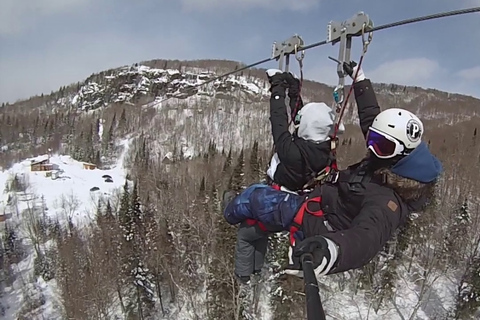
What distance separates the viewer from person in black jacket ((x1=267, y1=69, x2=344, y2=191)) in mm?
2865

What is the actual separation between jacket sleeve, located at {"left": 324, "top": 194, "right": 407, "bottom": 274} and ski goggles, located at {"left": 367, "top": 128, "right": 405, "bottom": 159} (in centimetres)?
30

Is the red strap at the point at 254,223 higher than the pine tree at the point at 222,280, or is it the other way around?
the red strap at the point at 254,223

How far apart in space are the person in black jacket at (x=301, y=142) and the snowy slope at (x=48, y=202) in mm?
32727

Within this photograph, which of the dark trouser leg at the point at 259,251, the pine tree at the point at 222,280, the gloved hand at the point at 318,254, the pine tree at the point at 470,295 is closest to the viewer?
the gloved hand at the point at 318,254

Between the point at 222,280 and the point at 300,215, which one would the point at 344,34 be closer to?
the point at 300,215

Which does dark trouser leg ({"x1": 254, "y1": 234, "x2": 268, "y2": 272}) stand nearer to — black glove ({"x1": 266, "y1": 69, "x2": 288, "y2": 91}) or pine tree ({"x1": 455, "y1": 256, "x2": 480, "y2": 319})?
black glove ({"x1": 266, "y1": 69, "x2": 288, "y2": 91})

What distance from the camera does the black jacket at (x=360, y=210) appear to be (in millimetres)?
1854

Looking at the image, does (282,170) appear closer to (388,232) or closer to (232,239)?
(388,232)

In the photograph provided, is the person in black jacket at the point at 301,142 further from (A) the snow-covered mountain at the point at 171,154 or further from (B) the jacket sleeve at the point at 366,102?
(A) the snow-covered mountain at the point at 171,154

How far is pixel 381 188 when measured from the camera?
7.63 feet

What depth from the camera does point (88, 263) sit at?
26.6m

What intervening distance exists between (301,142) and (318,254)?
4.63 feet

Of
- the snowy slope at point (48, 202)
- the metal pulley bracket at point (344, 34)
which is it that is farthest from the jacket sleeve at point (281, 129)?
the snowy slope at point (48, 202)

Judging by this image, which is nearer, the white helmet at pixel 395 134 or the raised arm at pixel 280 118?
the white helmet at pixel 395 134
